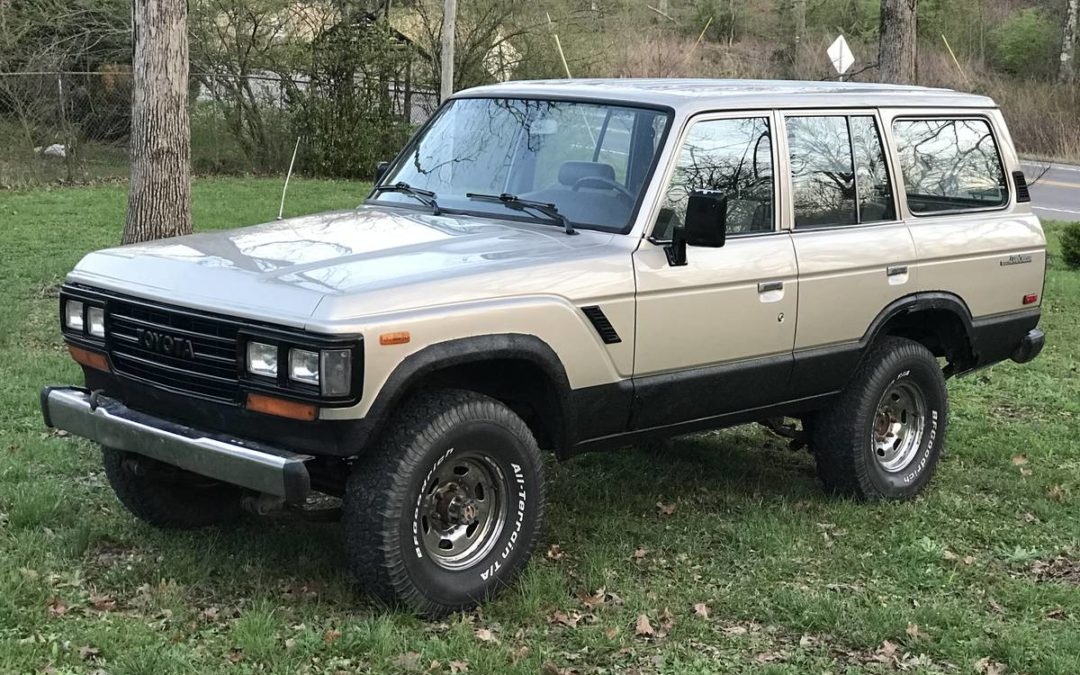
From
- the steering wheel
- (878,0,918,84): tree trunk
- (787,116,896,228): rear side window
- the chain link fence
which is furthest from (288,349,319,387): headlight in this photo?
the chain link fence

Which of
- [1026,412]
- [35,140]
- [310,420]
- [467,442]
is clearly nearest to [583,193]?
[467,442]

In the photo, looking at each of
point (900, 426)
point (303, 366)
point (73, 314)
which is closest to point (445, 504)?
point (303, 366)

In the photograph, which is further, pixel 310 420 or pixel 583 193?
pixel 583 193

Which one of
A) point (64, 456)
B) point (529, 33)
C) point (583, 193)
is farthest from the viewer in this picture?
point (529, 33)

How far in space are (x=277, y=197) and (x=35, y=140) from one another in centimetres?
412

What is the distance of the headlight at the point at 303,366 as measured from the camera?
159 inches

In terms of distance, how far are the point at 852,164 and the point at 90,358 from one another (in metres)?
3.61

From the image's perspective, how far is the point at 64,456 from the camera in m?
6.17

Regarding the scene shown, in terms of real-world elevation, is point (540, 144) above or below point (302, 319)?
above

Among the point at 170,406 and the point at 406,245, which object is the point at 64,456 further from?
the point at 406,245

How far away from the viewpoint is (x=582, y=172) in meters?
5.31

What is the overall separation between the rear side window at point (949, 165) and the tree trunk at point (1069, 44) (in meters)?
31.0

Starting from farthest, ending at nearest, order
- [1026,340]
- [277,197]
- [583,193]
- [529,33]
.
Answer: [529,33]
[277,197]
[1026,340]
[583,193]

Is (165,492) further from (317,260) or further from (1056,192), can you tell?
(1056,192)
